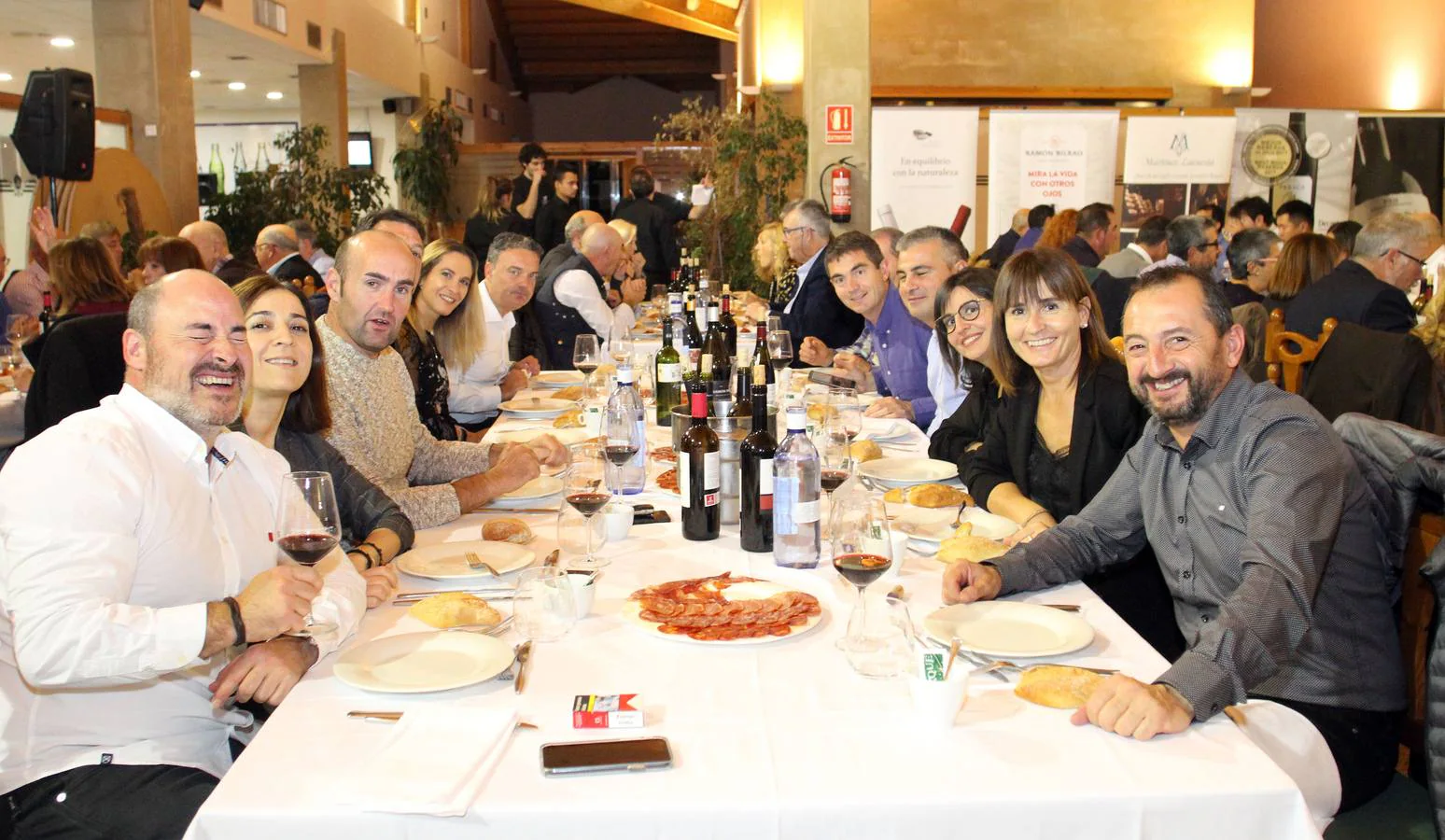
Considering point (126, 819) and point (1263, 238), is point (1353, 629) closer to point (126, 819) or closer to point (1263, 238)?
point (126, 819)

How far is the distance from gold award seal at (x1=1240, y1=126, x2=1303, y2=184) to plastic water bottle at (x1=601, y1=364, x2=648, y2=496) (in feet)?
27.4

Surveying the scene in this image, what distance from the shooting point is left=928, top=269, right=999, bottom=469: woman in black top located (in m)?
3.08

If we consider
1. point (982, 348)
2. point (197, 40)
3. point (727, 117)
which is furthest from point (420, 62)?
point (982, 348)

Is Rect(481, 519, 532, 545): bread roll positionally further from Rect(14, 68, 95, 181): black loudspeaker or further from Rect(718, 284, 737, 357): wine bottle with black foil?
Rect(14, 68, 95, 181): black loudspeaker

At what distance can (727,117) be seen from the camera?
33.2ft

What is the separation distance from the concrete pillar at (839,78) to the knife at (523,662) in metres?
7.33

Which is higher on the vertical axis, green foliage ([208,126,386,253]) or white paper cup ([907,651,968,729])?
green foliage ([208,126,386,253])

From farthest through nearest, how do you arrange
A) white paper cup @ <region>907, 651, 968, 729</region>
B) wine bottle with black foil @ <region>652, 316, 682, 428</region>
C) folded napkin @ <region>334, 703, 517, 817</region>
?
1. wine bottle with black foil @ <region>652, 316, 682, 428</region>
2. white paper cup @ <region>907, 651, 968, 729</region>
3. folded napkin @ <region>334, 703, 517, 817</region>

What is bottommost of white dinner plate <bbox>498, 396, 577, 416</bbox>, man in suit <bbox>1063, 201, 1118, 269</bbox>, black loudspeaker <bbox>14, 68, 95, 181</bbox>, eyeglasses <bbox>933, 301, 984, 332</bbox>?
white dinner plate <bbox>498, 396, 577, 416</bbox>

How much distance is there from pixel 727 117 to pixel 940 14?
2.80 metres

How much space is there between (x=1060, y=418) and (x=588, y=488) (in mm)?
Answer: 1150

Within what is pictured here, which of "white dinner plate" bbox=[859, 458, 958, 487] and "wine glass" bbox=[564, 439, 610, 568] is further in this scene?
"white dinner plate" bbox=[859, 458, 958, 487]

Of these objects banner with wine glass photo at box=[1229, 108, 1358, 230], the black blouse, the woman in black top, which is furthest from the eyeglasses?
banner with wine glass photo at box=[1229, 108, 1358, 230]

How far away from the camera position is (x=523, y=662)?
1655 millimetres
